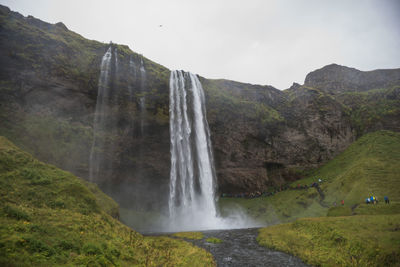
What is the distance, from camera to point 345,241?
48.1ft

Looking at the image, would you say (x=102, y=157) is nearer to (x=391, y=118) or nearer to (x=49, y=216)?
(x=49, y=216)

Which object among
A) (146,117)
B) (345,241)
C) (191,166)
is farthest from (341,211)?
(146,117)

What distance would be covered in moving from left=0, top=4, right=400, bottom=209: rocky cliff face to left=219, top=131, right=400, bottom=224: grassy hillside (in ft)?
14.0

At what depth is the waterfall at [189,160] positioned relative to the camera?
131 ft

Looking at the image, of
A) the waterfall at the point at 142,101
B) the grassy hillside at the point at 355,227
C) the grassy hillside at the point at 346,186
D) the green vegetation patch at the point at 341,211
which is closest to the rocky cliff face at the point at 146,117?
the waterfall at the point at 142,101

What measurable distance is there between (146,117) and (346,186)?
38.1 meters

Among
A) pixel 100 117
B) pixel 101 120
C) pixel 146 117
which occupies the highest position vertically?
pixel 146 117

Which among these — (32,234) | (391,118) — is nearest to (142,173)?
(32,234)

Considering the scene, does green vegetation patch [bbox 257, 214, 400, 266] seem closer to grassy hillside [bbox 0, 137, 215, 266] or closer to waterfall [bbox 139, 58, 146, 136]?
grassy hillside [bbox 0, 137, 215, 266]

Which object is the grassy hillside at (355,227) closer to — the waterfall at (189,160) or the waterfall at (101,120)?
the waterfall at (189,160)

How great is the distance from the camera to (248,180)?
165 feet

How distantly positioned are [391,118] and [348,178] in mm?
28958

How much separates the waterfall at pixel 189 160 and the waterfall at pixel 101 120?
1205cm

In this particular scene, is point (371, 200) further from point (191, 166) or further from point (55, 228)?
point (55, 228)
